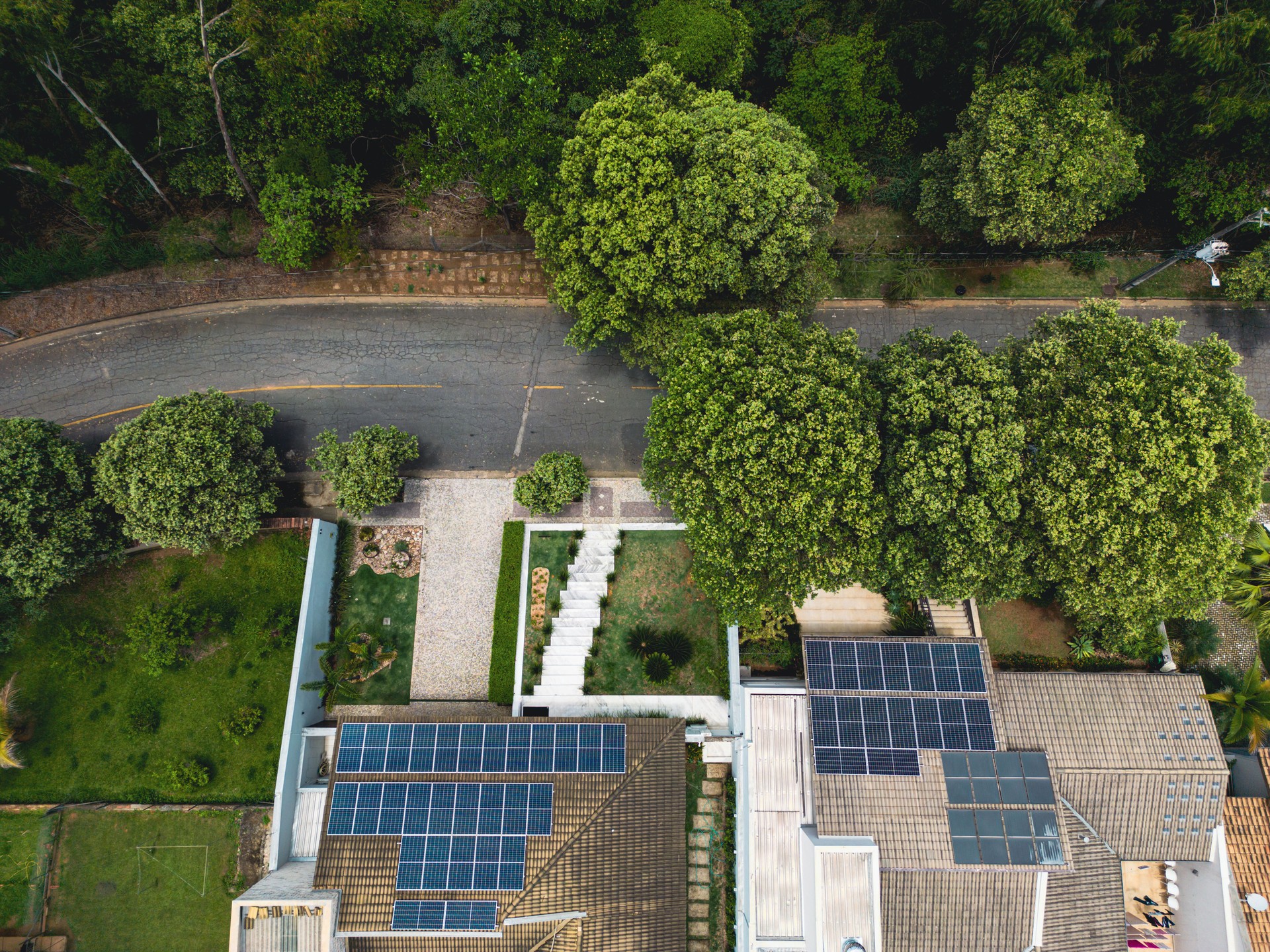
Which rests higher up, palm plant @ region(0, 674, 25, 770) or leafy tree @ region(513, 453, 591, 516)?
leafy tree @ region(513, 453, 591, 516)

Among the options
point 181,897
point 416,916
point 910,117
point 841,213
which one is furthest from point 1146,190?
point 181,897

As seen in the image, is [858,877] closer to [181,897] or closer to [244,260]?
[181,897]

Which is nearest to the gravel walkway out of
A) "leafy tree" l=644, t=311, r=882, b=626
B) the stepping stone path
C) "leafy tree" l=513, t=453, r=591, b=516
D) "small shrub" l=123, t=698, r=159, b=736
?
"leafy tree" l=513, t=453, r=591, b=516

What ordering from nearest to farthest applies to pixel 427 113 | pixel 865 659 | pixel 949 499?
pixel 949 499 < pixel 865 659 < pixel 427 113

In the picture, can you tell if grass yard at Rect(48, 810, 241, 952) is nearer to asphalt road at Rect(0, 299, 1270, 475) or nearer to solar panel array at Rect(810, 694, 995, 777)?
asphalt road at Rect(0, 299, 1270, 475)

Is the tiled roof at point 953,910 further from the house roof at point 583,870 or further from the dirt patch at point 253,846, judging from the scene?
the dirt patch at point 253,846

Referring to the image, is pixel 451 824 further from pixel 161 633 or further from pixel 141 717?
pixel 161 633
